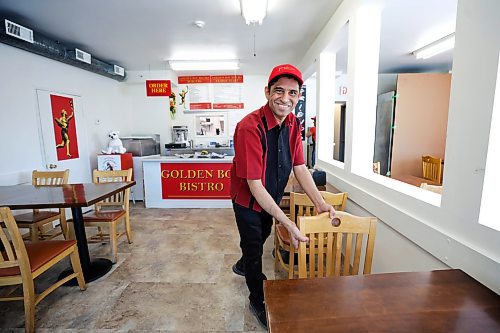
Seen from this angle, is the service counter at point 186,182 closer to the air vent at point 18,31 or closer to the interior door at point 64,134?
the interior door at point 64,134

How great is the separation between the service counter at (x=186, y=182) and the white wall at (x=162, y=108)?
1891mm

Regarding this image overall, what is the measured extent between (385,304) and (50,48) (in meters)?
4.74

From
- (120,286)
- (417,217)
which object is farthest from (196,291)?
(417,217)

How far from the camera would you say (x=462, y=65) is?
108cm

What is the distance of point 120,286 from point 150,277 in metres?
0.26

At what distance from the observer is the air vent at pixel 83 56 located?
12.4ft

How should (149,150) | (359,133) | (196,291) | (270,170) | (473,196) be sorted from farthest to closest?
1. (149,150)
2. (359,133)
3. (196,291)
4. (270,170)
5. (473,196)

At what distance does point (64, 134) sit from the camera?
155 inches

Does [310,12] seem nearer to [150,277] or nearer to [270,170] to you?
[270,170]

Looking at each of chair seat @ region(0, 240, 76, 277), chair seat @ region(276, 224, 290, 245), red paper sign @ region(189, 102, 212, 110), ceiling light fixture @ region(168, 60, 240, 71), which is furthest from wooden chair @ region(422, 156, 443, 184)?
red paper sign @ region(189, 102, 212, 110)

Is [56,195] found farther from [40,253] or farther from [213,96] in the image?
[213,96]

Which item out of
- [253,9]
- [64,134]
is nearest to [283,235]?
[253,9]

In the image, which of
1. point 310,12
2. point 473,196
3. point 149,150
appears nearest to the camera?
point 473,196

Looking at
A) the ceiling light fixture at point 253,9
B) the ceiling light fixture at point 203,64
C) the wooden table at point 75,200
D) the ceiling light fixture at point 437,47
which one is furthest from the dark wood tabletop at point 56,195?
the ceiling light fixture at point 437,47
